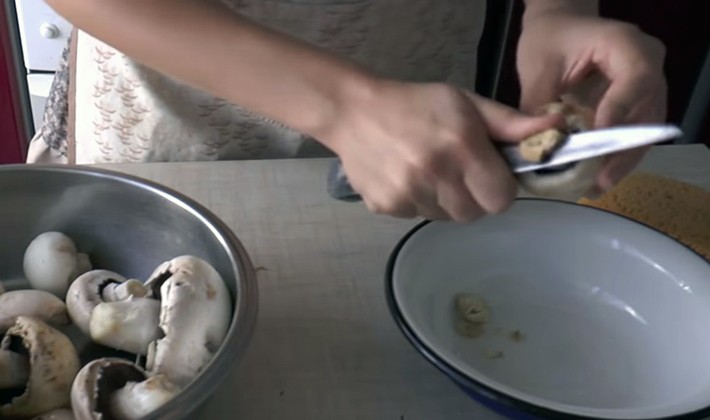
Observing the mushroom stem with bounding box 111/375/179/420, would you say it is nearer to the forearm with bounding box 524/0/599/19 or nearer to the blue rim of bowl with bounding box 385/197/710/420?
the blue rim of bowl with bounding box 385/197/710/420

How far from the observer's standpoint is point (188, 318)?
49cm

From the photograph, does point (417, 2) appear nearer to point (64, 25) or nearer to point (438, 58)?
point (438, 58)

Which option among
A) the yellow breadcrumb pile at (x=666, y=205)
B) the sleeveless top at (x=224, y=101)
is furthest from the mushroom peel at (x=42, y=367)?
the yellow breadcrumb pile at (x=666, y=205)

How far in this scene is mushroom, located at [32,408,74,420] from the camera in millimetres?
457

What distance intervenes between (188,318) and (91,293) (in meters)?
0.08

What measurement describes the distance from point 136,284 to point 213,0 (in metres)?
0.17

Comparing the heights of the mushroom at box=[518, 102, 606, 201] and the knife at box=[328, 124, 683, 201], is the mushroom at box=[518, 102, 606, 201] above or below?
below

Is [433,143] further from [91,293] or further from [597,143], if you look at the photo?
[91,293]

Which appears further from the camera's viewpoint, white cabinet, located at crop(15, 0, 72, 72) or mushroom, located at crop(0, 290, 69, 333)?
white cabinet, located at crop(15, 0, 72, 72)

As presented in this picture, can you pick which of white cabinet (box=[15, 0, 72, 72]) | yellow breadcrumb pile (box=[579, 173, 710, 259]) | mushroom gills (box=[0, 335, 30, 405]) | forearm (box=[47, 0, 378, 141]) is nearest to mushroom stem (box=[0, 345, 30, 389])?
mushroom gills (box=[0, 335, 30, 405])

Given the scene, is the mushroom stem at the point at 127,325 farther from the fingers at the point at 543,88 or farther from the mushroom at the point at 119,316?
the fingers at the point at 543,88

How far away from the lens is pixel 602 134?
1.51 ft

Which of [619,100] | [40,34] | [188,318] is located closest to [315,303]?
[188,318]

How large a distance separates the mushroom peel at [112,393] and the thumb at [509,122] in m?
0.21
